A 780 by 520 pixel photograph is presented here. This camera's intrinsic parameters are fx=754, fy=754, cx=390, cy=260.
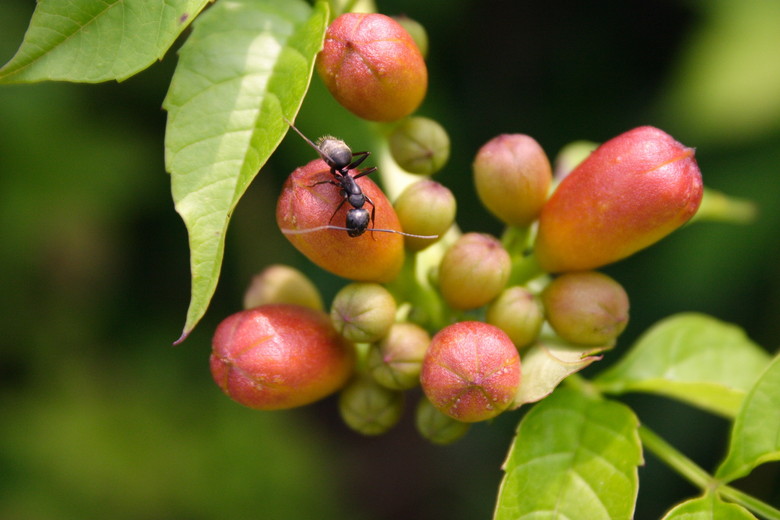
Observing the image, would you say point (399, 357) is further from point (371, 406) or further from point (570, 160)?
point (570, 160)

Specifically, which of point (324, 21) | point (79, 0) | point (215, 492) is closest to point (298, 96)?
point (324, 21)

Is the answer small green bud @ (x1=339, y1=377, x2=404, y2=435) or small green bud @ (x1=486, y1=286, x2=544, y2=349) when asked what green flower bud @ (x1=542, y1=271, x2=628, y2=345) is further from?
small green bud @ (x1=339, y1=377, x2=404, y2=435)

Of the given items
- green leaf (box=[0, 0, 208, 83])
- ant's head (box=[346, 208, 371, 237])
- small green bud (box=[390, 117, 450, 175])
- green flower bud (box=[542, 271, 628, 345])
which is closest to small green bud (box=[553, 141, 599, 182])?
small green bud (box=[390, 117, 450, 175])

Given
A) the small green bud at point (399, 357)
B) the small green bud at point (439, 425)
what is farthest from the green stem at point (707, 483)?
the small green bud at point (399, 357)

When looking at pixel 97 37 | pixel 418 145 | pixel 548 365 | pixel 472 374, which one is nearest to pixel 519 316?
pixel 548 365

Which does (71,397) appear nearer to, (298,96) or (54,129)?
(54,129)

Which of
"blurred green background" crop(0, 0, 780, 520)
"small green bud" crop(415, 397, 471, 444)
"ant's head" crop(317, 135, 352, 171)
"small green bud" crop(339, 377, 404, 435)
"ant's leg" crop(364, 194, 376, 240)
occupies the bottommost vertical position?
"blurred green background" crop(0, 0, 780, 520)
